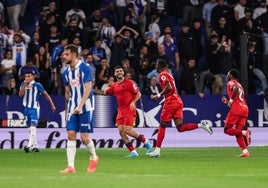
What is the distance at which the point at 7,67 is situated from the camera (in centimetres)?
2764

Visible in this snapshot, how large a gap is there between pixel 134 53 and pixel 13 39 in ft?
12.6

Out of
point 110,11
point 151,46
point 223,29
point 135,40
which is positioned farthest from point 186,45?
point 110,11

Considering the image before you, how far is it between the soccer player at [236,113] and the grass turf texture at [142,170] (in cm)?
52

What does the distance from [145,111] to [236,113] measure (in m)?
5.49

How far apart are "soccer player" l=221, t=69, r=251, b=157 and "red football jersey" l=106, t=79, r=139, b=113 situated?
2189 millimetres

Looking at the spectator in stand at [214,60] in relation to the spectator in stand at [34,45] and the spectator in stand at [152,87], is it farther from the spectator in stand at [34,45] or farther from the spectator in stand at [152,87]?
the spectator in stand at [34,45]

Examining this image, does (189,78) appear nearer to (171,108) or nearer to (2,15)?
(2,15)

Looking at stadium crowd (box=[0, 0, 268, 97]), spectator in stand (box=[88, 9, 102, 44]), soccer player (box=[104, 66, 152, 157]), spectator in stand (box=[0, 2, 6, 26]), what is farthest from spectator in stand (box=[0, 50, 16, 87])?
soccer player (box=[104, 66, 152, 157])

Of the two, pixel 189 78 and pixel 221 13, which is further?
pixel 221 13

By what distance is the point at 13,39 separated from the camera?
2792 cm

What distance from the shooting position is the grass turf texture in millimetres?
13883

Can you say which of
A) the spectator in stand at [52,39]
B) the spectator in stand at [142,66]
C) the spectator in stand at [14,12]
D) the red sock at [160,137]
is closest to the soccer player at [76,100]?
the red sock at [160,137]

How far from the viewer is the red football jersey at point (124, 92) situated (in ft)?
74.4

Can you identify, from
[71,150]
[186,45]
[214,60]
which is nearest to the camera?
[71,150]
